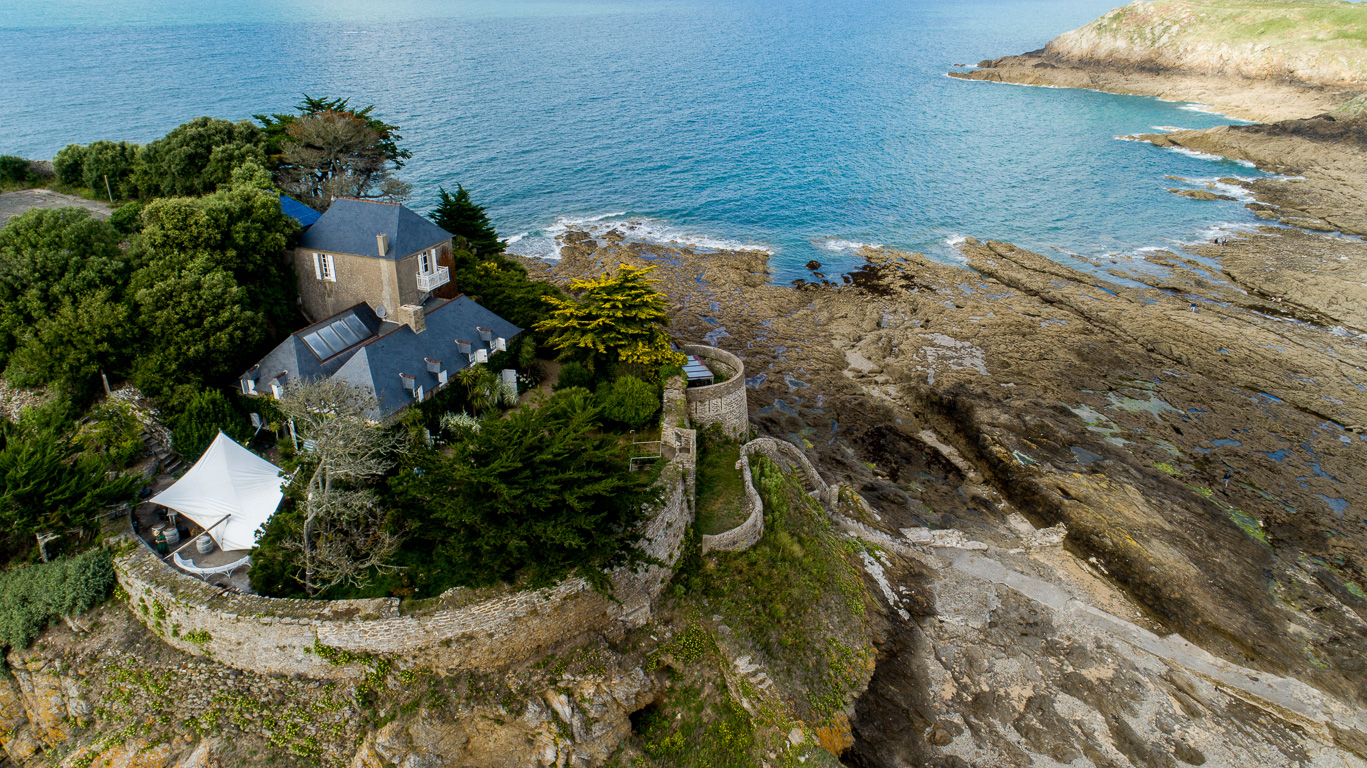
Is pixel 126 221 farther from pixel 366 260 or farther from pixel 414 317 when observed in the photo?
pixel 414 317

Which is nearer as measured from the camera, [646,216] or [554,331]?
[554,331]

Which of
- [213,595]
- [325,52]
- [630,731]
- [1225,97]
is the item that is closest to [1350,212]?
[1225,97]

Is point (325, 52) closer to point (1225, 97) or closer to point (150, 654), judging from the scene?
point (150, 654)

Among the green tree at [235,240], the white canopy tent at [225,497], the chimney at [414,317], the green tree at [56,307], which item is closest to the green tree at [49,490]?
the white canopy tent at [225,497]

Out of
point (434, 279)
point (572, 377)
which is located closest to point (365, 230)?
point (434, 279)

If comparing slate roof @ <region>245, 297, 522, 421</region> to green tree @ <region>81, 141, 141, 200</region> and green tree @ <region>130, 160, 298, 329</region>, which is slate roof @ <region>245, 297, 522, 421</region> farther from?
green tree @ <region>81, 141, 141, 200</region>

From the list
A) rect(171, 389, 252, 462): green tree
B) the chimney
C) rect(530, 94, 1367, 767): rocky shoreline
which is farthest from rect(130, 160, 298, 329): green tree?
rect(530, 94, 1367, 767): rocky shoreline

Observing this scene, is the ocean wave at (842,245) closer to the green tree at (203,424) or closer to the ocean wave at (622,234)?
the ocean wave at (622,234)
